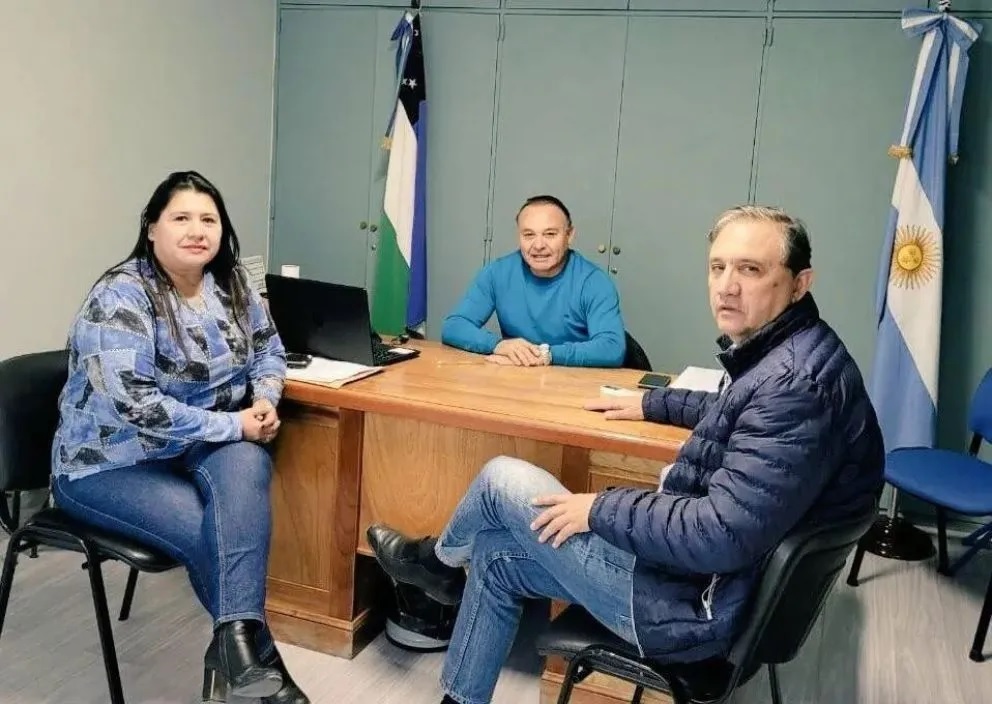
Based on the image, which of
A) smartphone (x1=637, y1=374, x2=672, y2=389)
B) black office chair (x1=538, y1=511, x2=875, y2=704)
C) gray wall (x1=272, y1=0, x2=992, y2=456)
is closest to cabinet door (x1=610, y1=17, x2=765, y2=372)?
gray wall (x1=272, y1=0, x2=992, y2=456)

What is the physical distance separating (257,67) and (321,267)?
3.17 feet

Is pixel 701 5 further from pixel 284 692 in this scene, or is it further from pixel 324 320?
pixel 284 692

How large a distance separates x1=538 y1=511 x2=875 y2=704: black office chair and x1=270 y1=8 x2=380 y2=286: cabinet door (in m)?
3.03

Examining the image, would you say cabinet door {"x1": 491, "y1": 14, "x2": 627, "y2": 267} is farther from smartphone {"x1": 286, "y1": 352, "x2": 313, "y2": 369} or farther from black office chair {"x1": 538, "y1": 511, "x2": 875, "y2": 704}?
black office chair {"x1": 538, "y1": 511, "x2": 875, "y2": 704}

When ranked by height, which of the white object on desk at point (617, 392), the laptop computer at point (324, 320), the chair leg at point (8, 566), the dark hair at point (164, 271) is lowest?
the chair leg at point (8, 566)

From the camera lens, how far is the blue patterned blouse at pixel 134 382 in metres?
2.07

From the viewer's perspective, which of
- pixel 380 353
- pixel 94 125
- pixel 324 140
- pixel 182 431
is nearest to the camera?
pixel 182 431

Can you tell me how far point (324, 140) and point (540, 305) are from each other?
1.71m

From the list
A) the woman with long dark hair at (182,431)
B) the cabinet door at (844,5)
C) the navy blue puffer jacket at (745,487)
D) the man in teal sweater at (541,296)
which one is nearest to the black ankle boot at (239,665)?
the woman with long dark hair at (182,431)

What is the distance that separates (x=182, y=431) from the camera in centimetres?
212

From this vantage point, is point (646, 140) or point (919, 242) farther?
point (646, 140)

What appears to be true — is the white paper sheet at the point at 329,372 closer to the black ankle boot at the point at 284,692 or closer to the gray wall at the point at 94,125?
the black ankle boot at the point at 284,692

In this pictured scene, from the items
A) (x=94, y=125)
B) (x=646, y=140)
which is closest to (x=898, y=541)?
(x=646, y=140)

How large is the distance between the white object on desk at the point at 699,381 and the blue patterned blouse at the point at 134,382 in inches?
44.7
